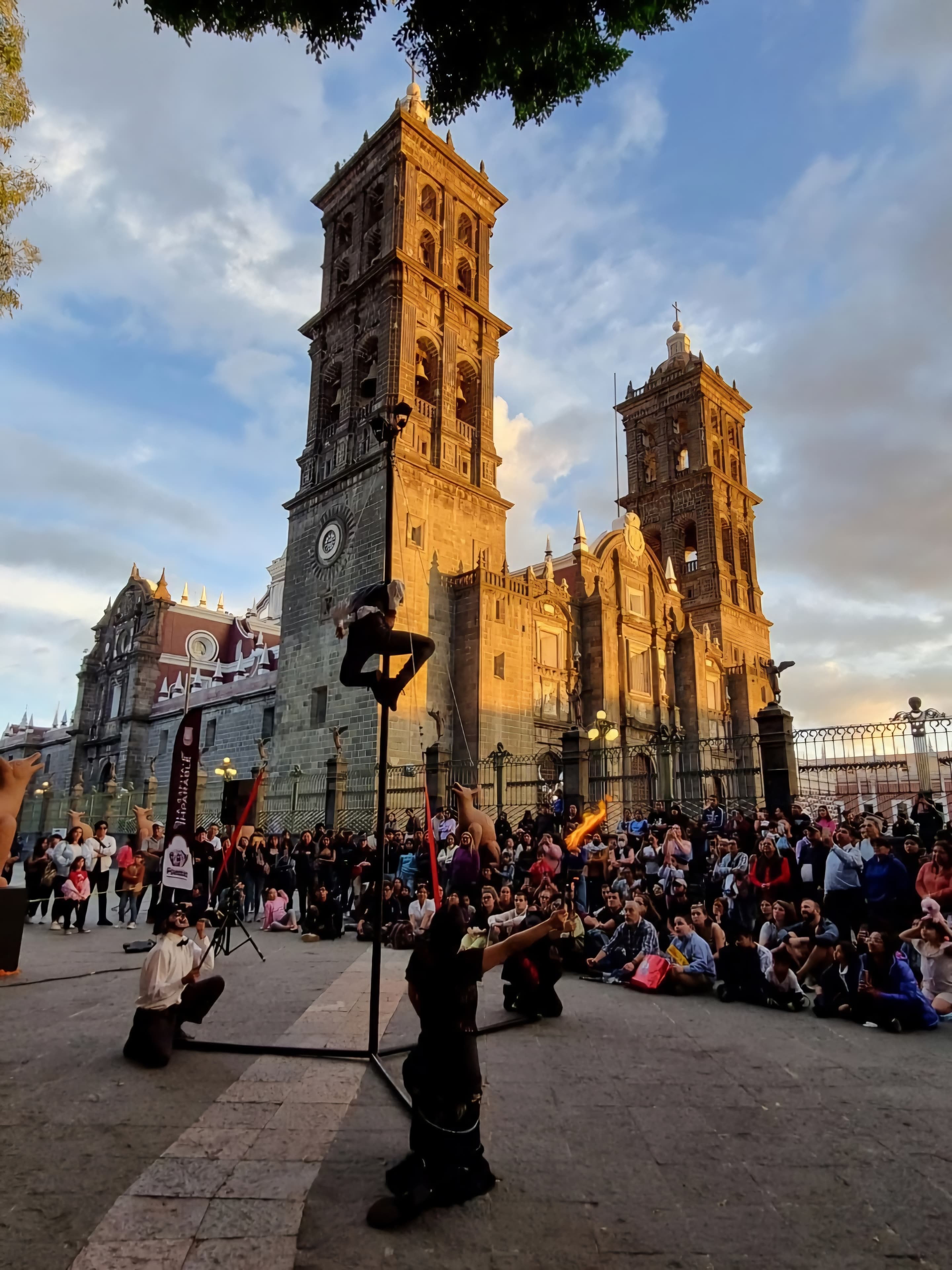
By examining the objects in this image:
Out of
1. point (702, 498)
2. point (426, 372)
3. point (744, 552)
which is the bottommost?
point (744, 552)

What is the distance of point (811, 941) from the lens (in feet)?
28.3

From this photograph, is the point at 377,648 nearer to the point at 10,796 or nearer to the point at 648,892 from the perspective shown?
the point at 10,796

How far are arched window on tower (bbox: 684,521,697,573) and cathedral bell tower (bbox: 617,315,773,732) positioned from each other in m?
0.07

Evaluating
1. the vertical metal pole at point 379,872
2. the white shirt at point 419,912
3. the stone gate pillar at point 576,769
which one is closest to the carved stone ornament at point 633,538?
the stone gate pillar at point 576,769

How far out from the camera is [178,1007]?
20.0ft

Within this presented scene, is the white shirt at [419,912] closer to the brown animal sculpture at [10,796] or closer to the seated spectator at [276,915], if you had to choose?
the seated spectator at [276,915]

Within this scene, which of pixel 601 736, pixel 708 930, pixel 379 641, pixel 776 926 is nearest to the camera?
pixel 379 641

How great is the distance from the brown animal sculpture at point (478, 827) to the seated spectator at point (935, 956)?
5.30 meters

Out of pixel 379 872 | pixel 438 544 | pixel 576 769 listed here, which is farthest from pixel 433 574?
pixel 379 872

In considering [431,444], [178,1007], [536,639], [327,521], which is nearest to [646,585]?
[536,639]

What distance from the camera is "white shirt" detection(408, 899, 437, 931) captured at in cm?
1209

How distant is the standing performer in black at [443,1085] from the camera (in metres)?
3.62

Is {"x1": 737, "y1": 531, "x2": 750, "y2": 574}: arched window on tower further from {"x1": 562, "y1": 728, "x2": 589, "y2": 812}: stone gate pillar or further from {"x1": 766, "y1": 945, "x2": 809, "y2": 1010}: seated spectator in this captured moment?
{"x1": 766, "y1": 945, "x2": 809, "y2": 1010}: seated spectator

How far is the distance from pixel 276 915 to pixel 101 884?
3757mm
